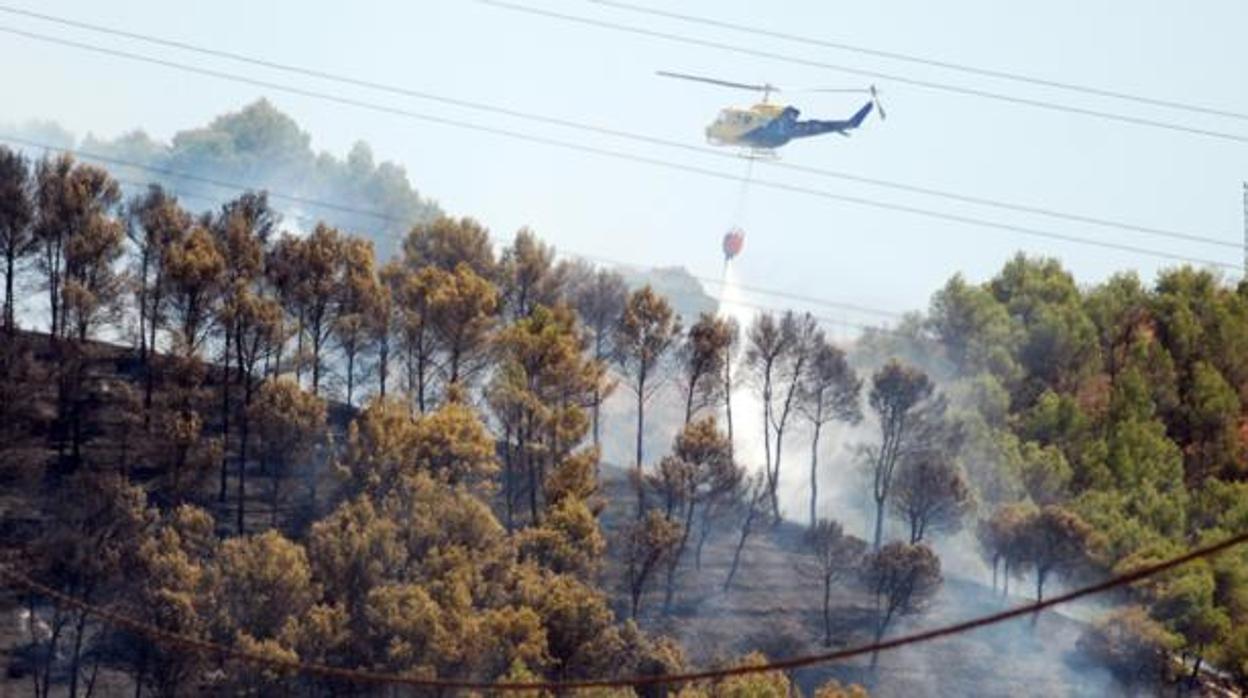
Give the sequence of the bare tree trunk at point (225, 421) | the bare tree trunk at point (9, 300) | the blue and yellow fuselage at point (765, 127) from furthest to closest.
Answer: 1. the blue and yellow fuselage at point (765, 127)
2. the bare tree trunk at point (9, 300)
3. the bare tree trunk at point (225, 421)

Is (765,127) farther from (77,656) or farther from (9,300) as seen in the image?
(77,656)

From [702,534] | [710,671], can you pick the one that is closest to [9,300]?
[702,534]

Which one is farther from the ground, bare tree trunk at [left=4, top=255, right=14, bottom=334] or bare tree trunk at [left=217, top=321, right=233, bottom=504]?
bare tree trunk at [left=4, top=255, right=14, bottom=334]

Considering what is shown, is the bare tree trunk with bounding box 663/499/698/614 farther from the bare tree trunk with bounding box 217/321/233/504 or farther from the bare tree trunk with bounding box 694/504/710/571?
the bare tree trunk with bounding box 217/321/233/504

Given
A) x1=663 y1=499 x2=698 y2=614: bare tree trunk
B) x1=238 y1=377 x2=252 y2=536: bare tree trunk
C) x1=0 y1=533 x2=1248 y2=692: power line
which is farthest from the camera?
x1=663 y1=499 x2=698 y2=614: bare tree trunk

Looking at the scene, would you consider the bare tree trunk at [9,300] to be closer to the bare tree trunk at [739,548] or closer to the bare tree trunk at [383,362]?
the bare tree trunk at [383,362]

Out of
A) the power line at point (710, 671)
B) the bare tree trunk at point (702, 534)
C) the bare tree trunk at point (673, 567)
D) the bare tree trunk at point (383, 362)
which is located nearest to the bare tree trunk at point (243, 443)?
the bare tree trunk at point (383, 362)

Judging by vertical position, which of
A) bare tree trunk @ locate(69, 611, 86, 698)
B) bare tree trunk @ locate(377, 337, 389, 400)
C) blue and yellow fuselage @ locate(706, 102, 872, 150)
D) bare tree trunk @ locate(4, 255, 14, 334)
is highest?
blue and yellow fuselage @ locate(706, 102, 872, 150)

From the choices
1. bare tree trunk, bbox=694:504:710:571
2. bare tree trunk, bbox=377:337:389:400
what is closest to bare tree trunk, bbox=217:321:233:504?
bare tree trunk, bbox=377:337:389:400
